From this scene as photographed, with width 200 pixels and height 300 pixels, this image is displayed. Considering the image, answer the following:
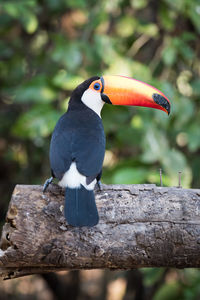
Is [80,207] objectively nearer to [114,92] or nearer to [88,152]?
[88,152]

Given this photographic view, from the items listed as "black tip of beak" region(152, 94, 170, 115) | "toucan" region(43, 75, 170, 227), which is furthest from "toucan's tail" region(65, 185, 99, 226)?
"black tip of beak" region(152, 94, 170, 115)

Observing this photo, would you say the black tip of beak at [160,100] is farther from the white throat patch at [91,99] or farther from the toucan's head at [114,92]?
the white throat patch at [91,99]

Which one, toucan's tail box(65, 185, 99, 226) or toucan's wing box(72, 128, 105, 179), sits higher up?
toucan's wing box(72, 128, 105, 179)

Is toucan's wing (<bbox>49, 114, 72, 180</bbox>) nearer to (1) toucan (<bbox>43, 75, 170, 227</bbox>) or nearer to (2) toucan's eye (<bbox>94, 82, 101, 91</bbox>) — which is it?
(1) toucan (<bbox>43, 75, 170, 227</bbox>)

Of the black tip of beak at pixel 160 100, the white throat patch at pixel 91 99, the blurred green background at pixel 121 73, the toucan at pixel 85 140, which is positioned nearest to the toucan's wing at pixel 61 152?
the toucan at pixel 85 140

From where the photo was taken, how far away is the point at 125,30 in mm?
4270

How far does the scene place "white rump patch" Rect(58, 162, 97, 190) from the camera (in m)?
2.23

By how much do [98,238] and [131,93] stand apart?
46.1 inches

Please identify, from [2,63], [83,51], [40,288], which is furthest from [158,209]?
[40,288]

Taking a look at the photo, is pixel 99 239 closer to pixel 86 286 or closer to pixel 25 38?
pixel 25 38

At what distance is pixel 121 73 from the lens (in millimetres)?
3695

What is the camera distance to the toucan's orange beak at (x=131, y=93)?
2.93 m

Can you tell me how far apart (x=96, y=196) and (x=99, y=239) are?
235 mm

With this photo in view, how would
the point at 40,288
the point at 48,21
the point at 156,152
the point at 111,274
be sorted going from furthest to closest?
the point at 40,288
the point at 111,274
the point at 48,21
the point at 156,152
